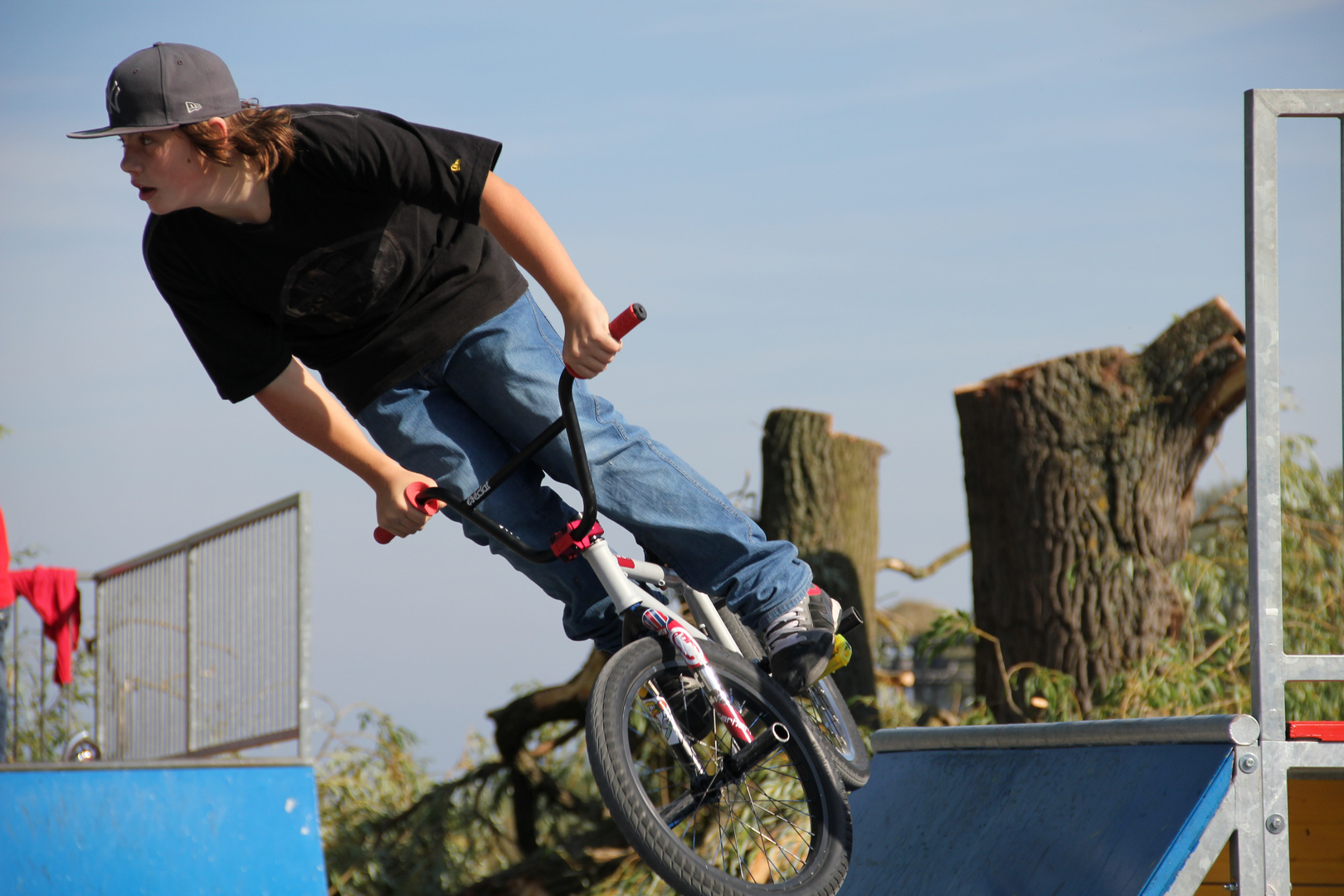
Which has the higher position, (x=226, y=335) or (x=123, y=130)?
(x=123, y=130)

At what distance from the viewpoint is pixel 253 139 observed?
2105 mm

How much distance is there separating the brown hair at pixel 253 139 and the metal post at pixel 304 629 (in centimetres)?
286

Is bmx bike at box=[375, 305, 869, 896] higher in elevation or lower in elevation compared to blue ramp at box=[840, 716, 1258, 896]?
higher

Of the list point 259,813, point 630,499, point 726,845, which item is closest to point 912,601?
→ point 726,845

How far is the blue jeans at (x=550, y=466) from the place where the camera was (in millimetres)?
2338

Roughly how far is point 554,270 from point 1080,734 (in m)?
1.44

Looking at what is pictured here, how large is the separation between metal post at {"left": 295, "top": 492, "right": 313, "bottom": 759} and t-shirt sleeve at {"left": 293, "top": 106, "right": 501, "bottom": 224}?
113 inches

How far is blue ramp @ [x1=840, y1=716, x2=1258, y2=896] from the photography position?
2037 mm

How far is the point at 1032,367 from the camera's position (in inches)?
219

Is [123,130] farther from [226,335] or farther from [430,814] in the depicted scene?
[430,814]

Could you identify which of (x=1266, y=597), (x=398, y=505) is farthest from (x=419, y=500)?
(x=1266, y=597)

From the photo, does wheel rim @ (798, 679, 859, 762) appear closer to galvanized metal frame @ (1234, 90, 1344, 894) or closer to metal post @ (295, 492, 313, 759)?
galvanized metal frame @ (1234, 90, 1344, 894)

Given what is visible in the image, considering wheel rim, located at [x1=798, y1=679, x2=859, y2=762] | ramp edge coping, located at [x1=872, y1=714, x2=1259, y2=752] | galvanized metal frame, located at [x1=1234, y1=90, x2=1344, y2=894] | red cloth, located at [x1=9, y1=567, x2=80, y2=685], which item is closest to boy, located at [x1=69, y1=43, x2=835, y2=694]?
wheel rim, located at [x1=798, y1=679, x2=859, y2=762]

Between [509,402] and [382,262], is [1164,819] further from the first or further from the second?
[382,262]
